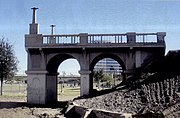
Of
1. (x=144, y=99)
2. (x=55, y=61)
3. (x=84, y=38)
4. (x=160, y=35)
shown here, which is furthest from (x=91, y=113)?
(x=55, y=61)

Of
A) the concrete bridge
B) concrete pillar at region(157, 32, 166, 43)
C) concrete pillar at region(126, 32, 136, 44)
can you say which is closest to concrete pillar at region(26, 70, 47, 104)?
the concrete bridge

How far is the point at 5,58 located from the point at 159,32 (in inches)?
928

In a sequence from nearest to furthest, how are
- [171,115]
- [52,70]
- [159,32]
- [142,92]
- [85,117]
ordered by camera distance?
[171,115], [85,117], [142,92], [159,32], [52,70]

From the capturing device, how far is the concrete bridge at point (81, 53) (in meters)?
30.6

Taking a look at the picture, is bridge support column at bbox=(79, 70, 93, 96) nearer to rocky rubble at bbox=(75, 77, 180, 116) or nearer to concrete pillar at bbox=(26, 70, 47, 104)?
concrete pillar at bbox=(26, 70, 47, 104)

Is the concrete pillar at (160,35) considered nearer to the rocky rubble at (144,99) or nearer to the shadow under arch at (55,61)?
the rocky rubble at (144,99)

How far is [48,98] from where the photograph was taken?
34031 mm

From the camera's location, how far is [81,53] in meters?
32.2

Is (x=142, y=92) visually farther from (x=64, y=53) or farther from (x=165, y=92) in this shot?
(x=64, y=53)

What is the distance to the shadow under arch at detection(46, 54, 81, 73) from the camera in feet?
110

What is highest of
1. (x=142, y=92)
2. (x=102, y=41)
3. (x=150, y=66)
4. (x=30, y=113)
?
(x=102, y=41)

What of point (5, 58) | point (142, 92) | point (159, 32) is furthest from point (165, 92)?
point (5, 58)

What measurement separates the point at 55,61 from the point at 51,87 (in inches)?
117

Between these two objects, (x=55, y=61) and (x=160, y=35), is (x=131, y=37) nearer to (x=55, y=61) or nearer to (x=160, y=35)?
(x=160, y=35)
